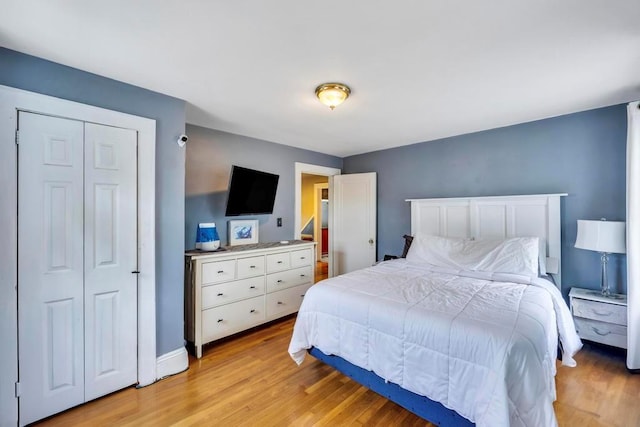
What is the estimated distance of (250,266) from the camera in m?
2.98

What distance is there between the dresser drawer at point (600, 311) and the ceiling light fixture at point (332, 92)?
108 inches

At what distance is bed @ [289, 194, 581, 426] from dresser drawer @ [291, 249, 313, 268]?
104 centimetres

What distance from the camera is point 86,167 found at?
6.25 feet

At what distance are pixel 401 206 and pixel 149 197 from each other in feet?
10.4

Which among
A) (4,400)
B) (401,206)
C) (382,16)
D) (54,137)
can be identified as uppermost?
(382,16)

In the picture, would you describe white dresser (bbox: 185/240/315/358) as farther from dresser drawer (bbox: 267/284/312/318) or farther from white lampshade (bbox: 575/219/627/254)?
white lampshade (bbox: 575/219/627/254)

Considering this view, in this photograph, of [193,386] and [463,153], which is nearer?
[193,386]

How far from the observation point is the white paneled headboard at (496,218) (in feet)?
9.26

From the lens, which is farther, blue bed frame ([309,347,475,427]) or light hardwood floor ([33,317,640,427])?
light hardwood floor ([33,317,640,427])

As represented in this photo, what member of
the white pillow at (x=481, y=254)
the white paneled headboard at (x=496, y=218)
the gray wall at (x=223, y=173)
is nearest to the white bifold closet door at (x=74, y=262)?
the gray wall at (x=223, y=173)

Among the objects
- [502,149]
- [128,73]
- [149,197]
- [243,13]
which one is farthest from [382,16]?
[502,149]

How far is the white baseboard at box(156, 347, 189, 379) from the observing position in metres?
2.22

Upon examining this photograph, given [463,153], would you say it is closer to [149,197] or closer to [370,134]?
[370,134]

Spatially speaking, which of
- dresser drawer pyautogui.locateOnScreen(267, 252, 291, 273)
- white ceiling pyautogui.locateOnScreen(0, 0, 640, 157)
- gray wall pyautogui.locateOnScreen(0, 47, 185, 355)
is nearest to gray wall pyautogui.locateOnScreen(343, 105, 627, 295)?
white ceiling pyautogui.locateOnScreen(0, 0, 640, 157)
